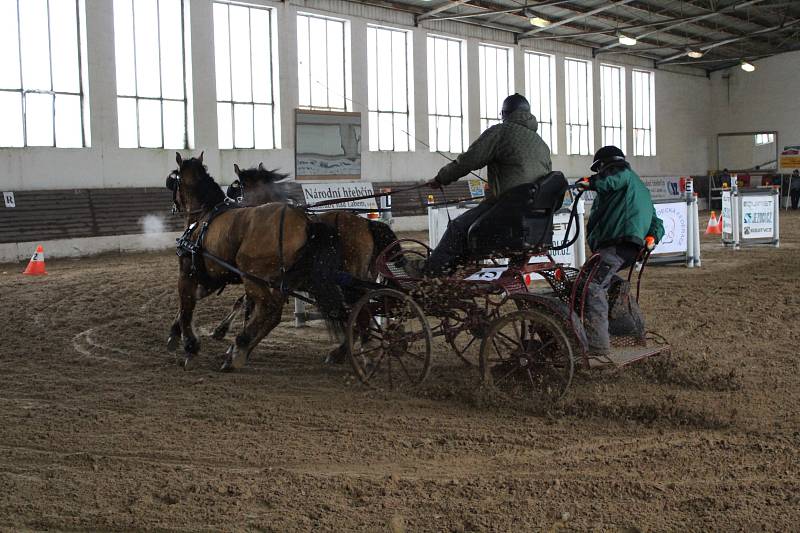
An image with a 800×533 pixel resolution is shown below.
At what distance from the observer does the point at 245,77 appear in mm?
20250

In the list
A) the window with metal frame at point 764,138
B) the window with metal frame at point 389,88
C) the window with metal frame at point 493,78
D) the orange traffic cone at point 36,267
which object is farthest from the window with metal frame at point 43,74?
the window with metal frame at point 764,138

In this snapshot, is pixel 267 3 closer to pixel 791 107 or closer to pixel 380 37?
pixel 380 37

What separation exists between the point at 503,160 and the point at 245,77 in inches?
633

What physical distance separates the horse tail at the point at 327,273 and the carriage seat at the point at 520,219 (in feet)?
4.15

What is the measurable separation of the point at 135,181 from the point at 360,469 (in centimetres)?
1543

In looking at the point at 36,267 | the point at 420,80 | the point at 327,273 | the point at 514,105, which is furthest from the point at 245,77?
the point at 514,105

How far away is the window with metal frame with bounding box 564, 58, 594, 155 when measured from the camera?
2978cm

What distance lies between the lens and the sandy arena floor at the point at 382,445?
3441mm

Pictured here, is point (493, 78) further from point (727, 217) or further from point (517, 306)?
point (517, 306)

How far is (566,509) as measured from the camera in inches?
135

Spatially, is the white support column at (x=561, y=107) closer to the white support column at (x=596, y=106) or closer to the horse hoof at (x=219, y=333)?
the white support column at (x=596, y=106)

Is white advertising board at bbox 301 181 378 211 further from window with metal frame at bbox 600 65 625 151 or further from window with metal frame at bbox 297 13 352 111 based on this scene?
window with metal frame at bbox 600 65 625 151

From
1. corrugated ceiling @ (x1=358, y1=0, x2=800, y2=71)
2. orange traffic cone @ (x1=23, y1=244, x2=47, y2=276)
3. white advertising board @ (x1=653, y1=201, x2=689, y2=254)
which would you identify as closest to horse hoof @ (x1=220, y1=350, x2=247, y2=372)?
orange traffic cone @ (x1=23, y1=244, x2=47, y2=276)

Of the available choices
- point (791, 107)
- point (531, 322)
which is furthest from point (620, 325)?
point (791, 107)
